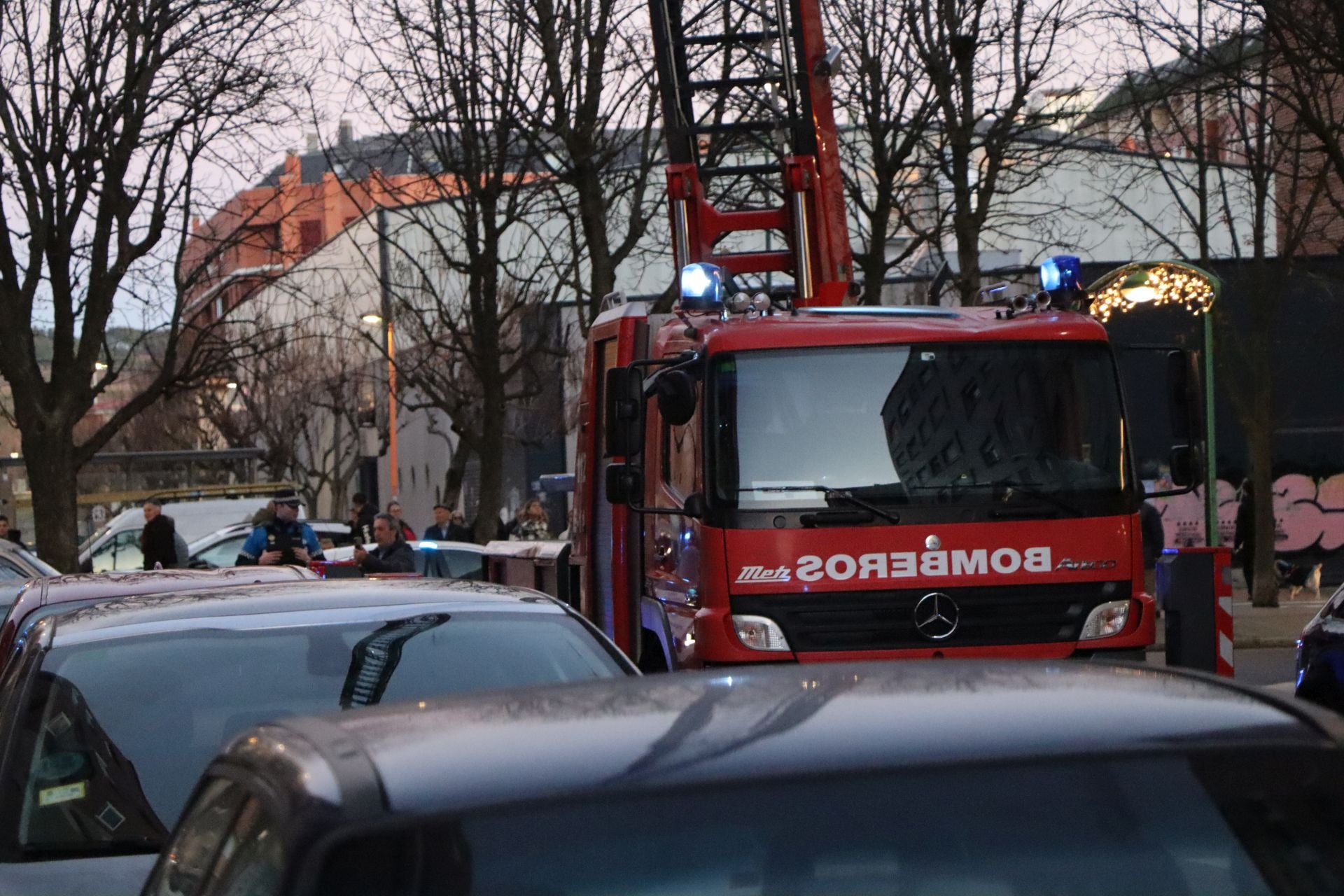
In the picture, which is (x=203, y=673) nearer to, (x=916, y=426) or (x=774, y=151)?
(x=916, y=426)

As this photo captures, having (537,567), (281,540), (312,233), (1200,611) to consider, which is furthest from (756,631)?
(312,233)

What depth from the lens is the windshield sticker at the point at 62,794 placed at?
185 inches

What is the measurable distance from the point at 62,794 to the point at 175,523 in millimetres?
25213

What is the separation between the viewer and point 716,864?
216 centimetres

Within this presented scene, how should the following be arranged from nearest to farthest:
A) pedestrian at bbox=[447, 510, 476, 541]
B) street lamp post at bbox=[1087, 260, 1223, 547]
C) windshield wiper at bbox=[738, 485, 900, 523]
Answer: windshield wiper at bbox=[738, 485, 900, 523], street lamp post at bbox=[1087, 260, 1223, 547], pedestrian at bbox=[447, 510, 476, 541]

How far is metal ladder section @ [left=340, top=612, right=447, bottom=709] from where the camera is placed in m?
5.16

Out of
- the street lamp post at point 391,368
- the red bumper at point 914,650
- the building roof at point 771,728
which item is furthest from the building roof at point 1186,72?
the building roof at point 771,728

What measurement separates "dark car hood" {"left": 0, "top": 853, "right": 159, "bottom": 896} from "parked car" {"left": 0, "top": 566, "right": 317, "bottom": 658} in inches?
93.8

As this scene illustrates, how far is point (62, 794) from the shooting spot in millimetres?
4742

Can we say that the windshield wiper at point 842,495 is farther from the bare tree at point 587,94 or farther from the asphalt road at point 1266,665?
the bare tree at point 587,94

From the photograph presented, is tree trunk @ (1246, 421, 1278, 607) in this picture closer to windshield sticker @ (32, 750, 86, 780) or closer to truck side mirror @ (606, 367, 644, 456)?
truck side mirror @ (606, 367, 644, 456)

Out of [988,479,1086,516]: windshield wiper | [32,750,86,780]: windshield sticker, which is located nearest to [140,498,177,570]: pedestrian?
[988,479,1086,516]: windshield wiper

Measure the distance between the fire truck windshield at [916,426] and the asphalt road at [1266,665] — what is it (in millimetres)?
5976

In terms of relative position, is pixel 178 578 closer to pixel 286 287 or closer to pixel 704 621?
pixel 704 621
